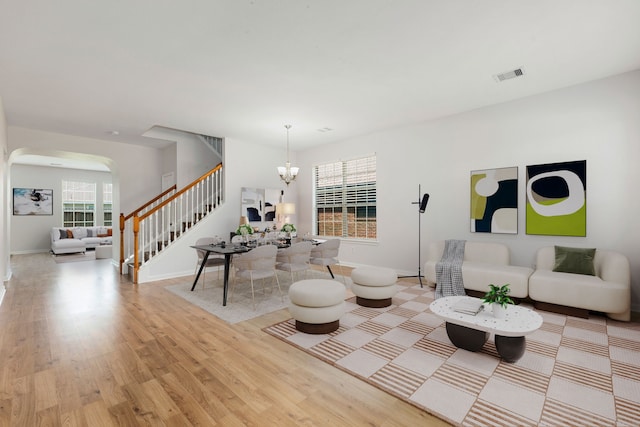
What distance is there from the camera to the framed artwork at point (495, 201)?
466 centimetres

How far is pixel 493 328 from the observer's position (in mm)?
2412

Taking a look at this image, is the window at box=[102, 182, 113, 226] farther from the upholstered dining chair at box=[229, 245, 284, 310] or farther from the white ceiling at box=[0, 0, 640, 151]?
the upholstered dining chair at box=[229, 245, 284, 310]

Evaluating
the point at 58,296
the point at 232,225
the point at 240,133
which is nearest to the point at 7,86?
the point at 58,296

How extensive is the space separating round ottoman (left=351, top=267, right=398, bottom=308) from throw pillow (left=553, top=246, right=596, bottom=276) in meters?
2.27

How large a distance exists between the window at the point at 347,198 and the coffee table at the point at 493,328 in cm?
386

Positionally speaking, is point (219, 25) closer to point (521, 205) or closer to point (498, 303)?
point (498, 303)

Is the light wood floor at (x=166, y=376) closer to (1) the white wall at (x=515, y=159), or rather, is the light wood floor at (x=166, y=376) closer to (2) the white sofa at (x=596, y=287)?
(2) the white sofa at (x=596, y=287)

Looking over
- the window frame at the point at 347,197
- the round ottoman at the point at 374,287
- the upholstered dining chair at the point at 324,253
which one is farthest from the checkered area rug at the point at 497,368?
the window frame at the point at 347,197

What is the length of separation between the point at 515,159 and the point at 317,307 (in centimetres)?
397

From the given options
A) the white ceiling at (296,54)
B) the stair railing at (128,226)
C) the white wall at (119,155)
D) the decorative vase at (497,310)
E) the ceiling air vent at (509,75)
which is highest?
the ceiling air vent at (509,75)

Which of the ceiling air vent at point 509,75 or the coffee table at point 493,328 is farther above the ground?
the ceiling air vent at point 509,75

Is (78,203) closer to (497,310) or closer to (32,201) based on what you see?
(32,201)

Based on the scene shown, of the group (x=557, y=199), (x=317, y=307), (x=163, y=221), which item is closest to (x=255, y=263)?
(x=317, y=307)

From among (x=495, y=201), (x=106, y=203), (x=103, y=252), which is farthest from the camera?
(x=106, y=203)
